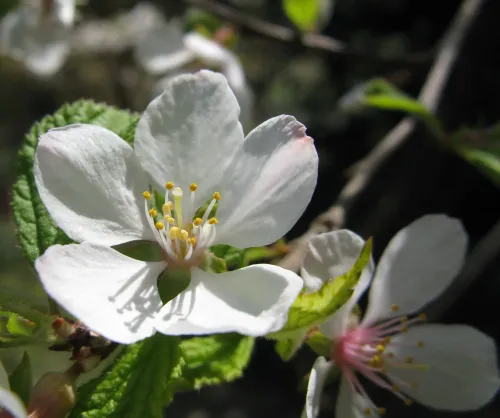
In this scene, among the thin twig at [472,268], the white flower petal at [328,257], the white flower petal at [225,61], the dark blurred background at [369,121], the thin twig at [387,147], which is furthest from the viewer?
the dark blurred background at [369,121]

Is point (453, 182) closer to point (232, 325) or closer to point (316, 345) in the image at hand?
point (316, 345)

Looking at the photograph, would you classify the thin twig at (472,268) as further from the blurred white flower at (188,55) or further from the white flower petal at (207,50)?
the white flower petal at (207,50)

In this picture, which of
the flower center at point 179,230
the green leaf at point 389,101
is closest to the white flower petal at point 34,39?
the green leaf at point 389,101

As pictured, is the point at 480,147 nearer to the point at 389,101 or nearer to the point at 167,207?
the point at 389,101

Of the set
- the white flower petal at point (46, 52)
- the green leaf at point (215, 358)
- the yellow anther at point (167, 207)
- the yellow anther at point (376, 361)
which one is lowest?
the yellow anther at point (376, 361)

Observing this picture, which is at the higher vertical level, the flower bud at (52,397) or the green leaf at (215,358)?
the flower bud at (52,397)

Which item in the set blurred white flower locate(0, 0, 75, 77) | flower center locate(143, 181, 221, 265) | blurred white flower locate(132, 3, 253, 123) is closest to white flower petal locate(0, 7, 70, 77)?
blurred white flower locate(0, 0, 75, 77)
